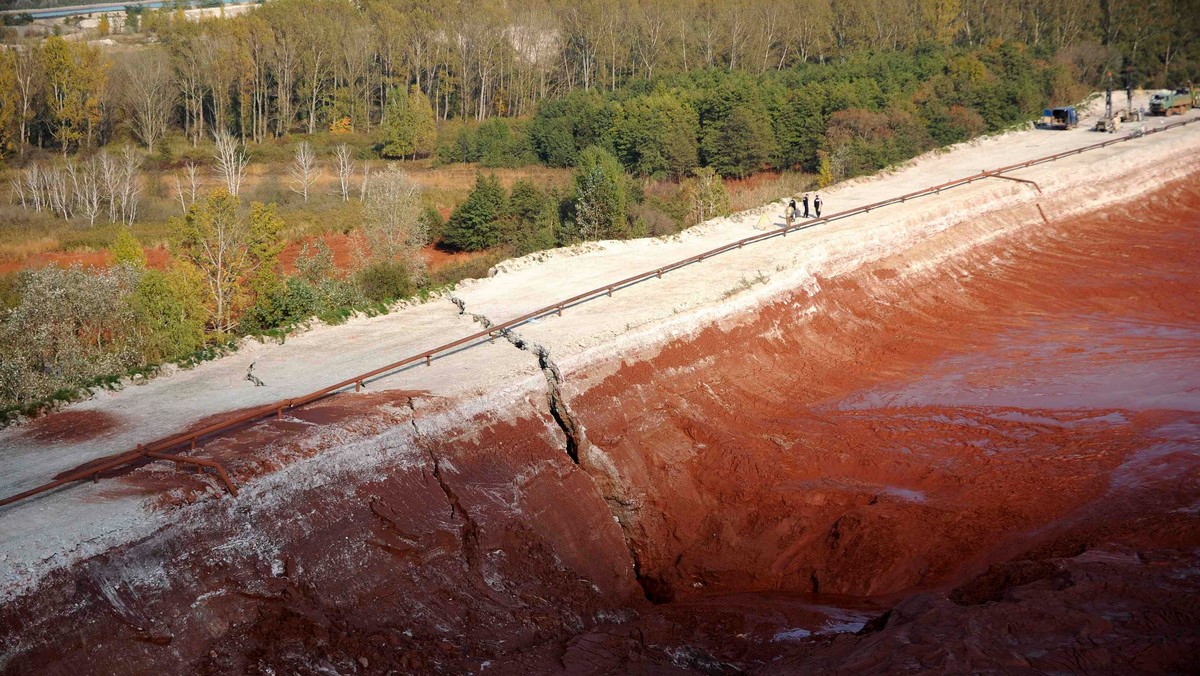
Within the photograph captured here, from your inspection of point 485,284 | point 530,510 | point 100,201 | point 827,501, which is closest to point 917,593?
point 827,501

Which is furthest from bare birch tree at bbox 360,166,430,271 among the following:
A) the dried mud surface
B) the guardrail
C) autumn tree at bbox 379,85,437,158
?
autumn tree at bbox 379,85,437,158

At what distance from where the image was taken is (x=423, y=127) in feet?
216

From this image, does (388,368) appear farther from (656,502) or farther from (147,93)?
(147,93)

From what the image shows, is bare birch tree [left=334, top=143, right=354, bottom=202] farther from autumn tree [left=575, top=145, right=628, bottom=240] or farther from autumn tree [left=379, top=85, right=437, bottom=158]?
autumn tree [left=575, top=145, right=628, bottom=240]

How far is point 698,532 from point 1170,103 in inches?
1721

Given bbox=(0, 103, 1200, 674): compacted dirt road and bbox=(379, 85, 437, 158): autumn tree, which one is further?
bbox=(379, 85, 437, 158): autumn tree

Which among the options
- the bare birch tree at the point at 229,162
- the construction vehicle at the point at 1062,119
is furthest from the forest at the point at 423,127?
the construction vehicle at the point at 1062,119

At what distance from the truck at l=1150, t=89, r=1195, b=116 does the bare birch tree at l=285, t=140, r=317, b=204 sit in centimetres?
4515

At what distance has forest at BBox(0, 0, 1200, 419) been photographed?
106ft

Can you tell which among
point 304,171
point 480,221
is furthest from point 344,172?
point 480,221

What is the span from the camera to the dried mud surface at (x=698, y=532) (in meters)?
12.5

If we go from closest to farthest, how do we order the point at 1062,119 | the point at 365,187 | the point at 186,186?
1. the point at 1062,119
2. the point at 365,187
3. the point at 186,186

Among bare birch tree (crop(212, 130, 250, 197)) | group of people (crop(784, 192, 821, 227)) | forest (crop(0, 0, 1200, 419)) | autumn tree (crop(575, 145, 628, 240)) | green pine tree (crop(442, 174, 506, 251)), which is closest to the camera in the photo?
group of people (crop(784, 192, 821, 227))

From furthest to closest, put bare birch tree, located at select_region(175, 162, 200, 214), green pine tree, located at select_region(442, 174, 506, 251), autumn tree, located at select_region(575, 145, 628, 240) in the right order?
bare birch tree, located at select_region(175, 162, 200, 214), green pine tree, located at select_region(442, 174, 506, 251), autumn tree, located at select_region(575, 145, 628, 240)
